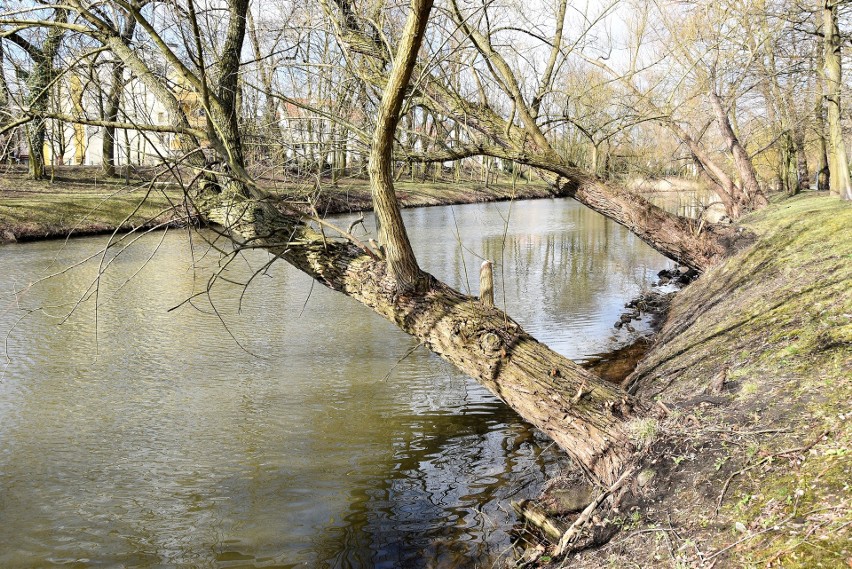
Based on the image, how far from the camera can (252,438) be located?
19.9 feet

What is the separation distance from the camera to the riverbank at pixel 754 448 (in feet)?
9.66

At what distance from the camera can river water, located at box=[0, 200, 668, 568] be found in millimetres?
4441

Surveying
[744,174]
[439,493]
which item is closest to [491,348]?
[439,493]

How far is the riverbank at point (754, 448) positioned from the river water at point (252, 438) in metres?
1.08

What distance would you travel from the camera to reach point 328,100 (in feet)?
19.7

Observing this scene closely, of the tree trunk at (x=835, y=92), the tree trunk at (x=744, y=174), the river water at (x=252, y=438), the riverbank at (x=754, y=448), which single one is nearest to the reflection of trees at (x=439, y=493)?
the river water at (x=252, y=438)

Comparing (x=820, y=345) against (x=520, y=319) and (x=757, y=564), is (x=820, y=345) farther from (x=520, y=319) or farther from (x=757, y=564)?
(x=520, y=319)

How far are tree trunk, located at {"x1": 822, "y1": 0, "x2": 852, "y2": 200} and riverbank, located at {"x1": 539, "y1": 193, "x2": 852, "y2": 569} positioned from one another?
25.5 ft

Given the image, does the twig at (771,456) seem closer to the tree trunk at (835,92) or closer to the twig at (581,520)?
the twig at (581,520)

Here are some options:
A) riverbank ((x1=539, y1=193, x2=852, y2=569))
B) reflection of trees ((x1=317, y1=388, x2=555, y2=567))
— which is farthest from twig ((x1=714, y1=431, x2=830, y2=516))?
reflection of trees ((x1=317, y1=388, x2=555, y2=567))

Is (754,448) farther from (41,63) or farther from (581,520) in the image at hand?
(41,63)

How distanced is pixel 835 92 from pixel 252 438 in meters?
11.9

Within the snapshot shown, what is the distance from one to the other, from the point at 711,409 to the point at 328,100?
391 centimetres

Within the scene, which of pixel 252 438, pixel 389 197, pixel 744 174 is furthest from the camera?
pixel 744 174
